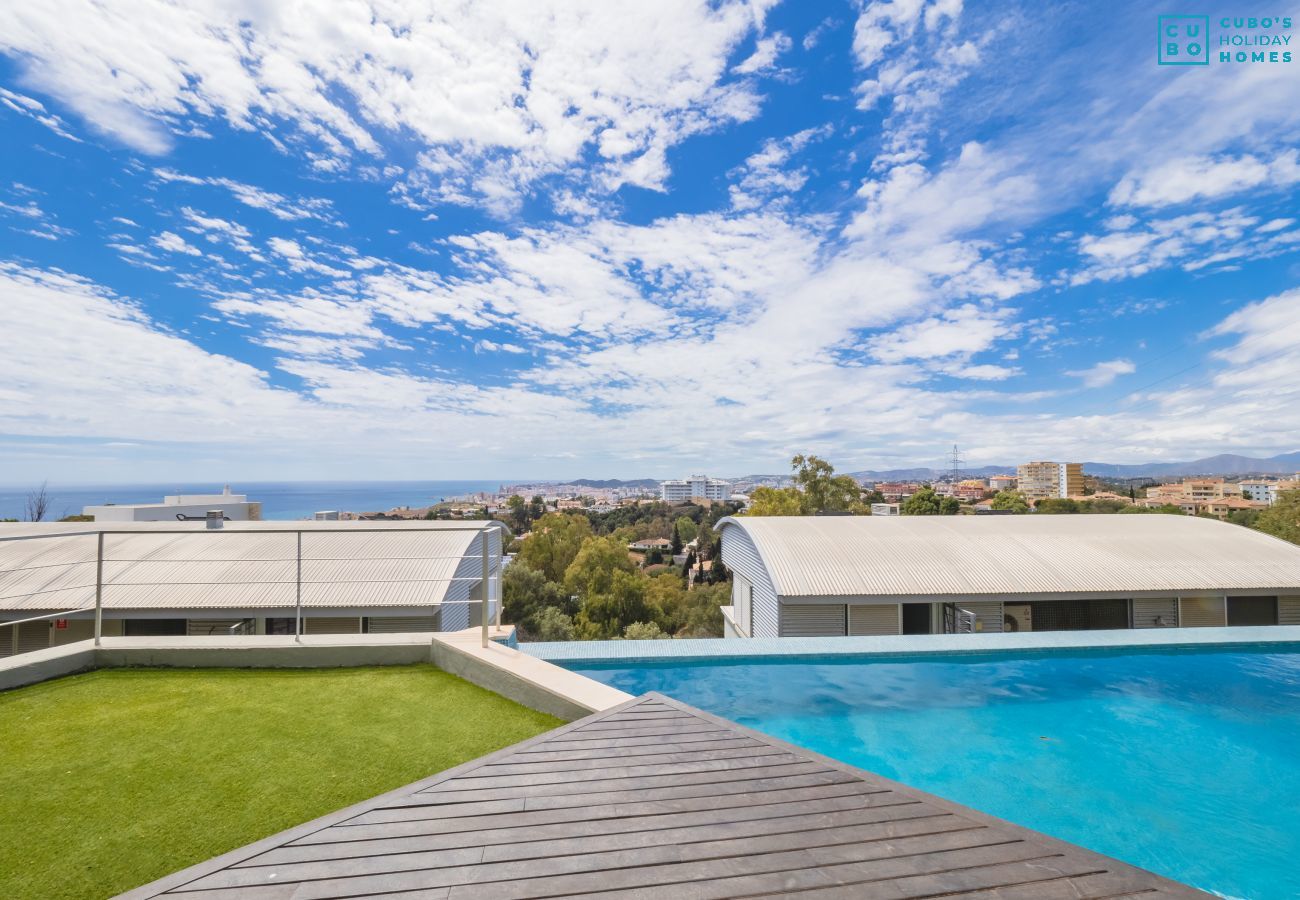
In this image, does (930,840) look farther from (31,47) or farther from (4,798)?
(31,47)

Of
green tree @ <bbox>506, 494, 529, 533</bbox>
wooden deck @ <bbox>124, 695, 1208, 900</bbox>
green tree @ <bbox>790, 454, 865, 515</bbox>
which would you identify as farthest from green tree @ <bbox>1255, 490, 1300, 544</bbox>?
green tree @ <bbox>506, 494, 529, 533</bbox>

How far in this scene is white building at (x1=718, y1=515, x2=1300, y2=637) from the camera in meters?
10.8

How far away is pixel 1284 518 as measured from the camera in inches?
1115

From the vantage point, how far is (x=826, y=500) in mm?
33656

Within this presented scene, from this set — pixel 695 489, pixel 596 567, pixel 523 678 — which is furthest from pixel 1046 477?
pixel 523 678

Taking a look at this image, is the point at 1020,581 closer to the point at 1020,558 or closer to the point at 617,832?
the point at 1020,558

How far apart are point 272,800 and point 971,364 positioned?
32.7m

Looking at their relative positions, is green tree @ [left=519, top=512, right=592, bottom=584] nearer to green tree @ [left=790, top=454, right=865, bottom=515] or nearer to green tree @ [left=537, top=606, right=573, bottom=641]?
green tree @ [left=537, top=606, right=573, bottom=641]

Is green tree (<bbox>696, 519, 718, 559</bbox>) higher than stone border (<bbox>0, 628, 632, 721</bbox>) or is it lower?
lower

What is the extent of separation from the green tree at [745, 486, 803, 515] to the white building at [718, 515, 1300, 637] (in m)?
18.2

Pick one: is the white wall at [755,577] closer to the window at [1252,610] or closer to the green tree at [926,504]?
the window at [1252,610]

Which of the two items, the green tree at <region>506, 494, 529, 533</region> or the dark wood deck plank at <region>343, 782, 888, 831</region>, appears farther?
the green tree at <region>506, 494, 529, 533</region>

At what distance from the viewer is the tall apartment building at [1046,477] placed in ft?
270

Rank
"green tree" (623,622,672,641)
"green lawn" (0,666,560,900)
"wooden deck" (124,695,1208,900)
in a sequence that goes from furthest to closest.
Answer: "green tree" (623,622,672,641) → "green lawn" (0,666,560,900) → "wooden deck" (124,695,1208,900)
